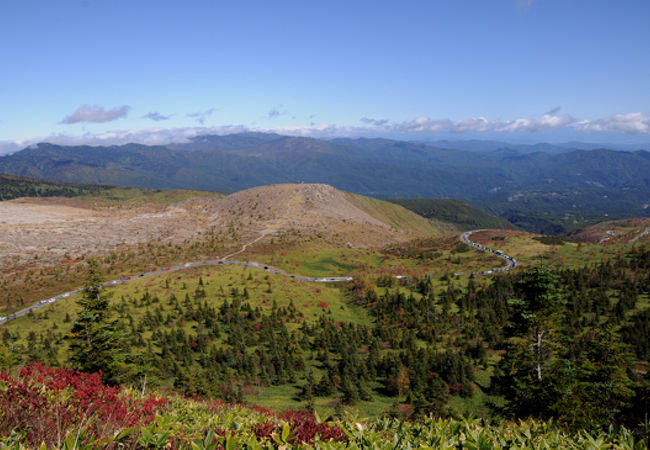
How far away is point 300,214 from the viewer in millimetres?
115875

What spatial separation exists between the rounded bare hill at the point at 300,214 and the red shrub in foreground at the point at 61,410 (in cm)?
8977

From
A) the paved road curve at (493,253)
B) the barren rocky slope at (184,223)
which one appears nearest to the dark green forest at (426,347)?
the paved road curve at (493,253)

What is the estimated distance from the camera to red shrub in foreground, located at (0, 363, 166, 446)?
545 centimetres

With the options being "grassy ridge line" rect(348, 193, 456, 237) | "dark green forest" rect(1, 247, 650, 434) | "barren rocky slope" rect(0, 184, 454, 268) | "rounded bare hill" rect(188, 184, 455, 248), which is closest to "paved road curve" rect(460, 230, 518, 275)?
"dark green forest" rect(1, 247, 650, 434)

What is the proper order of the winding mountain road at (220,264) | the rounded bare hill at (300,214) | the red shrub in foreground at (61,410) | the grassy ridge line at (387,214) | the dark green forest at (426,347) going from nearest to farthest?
the red shrub in foreground at (61,410) < the dark green forest at (426,347) < the winding mountain road at (220,264) < the rounded bare hill at (300,214) < the grassy ridge line at (387,214)

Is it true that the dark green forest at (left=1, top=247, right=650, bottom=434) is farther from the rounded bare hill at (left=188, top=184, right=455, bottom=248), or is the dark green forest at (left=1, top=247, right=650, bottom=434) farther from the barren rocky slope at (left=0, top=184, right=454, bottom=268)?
the rounded bare hill at (left=188, top=184, right=455, bottom=248)

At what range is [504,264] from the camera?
3219 inches

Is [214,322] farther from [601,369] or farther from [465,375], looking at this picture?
[601,369]

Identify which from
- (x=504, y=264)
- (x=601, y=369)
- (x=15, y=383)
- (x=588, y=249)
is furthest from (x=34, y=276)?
(x=588, y=249)

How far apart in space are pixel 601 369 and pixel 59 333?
53.5 m

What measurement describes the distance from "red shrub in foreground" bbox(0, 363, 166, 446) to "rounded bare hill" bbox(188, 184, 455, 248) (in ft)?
295

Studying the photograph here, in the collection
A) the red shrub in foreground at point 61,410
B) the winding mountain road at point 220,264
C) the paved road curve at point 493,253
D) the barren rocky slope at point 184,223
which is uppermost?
the red shrub in foreground at point 61,410

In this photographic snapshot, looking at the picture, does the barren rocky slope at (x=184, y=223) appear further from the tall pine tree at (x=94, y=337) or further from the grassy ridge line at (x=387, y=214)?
the tall pine tree at (x=94, y=337)

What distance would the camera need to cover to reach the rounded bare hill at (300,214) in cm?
10381
